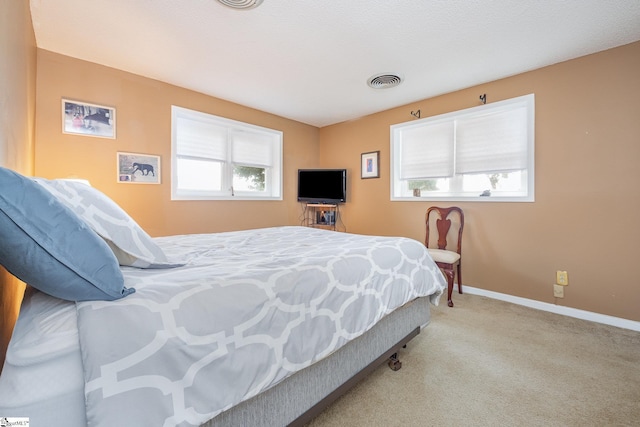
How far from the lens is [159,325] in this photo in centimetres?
75

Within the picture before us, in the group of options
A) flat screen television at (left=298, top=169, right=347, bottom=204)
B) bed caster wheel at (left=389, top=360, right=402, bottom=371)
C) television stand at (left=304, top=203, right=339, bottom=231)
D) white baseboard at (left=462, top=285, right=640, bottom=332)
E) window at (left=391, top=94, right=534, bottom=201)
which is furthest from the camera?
television stand at (left=304, top=203, right=339, bottom=231)

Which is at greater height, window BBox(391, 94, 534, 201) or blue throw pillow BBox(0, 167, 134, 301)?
window BBox(391, 94, 534, 201)

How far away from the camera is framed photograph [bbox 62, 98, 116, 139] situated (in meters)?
2.54

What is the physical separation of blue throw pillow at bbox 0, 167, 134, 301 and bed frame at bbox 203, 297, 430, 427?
582 mm

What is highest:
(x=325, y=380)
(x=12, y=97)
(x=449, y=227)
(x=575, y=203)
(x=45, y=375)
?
(x=12, y=97)

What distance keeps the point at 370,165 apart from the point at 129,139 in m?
3.18

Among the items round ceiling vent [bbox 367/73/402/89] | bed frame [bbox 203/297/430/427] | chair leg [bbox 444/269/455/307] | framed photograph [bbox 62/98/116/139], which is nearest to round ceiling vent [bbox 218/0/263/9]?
round ceiling vent [bbox 367/73/402/89]

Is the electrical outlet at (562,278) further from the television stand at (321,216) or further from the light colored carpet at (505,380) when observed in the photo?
the television stand at (321,216)

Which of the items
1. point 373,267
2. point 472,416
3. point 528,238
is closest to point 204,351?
point 373,267

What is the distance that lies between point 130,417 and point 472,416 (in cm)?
153

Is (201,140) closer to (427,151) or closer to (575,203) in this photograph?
(427,151)

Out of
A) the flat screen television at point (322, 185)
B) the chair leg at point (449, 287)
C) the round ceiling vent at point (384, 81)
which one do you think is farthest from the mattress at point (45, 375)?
the flat screen television at point (322, 185)

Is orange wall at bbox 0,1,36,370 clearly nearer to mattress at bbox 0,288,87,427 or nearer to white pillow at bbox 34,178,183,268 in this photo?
white pillow at bbox 34,178,183,268

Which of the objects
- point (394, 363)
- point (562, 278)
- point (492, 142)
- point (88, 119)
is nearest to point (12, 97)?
point (88, 119)
